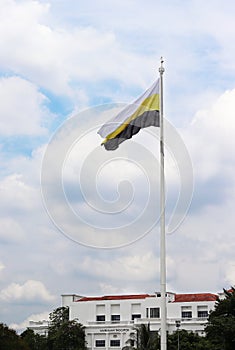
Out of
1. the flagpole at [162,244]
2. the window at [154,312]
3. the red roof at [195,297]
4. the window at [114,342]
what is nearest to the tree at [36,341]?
the window at [114,342]

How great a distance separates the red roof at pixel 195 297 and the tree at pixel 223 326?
115 feet

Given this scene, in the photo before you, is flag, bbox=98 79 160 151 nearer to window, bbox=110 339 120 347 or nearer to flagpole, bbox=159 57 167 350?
flagpole, bbox=159 57 167 350

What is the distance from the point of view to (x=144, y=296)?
353 ft

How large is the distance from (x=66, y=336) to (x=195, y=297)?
22134 mm

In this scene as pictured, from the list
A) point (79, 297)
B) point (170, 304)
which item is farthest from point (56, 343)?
point (79, 297)

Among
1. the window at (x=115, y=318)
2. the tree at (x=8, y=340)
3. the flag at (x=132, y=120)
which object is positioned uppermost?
the flag at (x=132, y=120)

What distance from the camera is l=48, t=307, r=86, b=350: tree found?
9138cm

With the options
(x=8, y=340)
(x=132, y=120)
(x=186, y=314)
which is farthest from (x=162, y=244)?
(x=186, y=314)

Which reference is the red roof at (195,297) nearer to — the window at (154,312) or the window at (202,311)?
the window at (202,311)

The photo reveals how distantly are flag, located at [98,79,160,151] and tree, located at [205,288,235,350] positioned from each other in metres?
39.1

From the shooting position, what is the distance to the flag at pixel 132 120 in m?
24.4

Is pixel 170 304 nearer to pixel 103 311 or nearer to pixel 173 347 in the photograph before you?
pixel 103 311

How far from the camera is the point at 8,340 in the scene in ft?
196

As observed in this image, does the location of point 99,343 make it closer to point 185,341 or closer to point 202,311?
point 202,311
